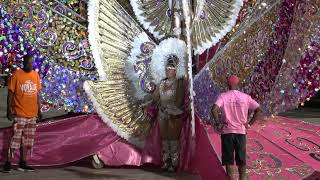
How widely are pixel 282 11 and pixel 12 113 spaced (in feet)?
10.8

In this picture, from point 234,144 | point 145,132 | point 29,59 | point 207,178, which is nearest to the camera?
point 234,144

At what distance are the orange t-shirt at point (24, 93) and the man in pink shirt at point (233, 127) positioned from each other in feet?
7.05

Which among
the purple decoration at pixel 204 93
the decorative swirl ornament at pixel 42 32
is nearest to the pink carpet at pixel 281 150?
the purple decoration at pixel 204 93

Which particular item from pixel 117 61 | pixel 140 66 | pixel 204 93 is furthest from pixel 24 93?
pixel 204 93

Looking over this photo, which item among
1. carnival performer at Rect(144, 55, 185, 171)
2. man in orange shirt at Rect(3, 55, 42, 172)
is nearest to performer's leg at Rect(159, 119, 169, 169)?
carnival performer at Rect(144, 55, 185, 171)

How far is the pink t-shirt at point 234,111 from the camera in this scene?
484 cm

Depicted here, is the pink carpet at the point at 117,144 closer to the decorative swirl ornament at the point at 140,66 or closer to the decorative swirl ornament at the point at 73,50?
the decorative swirl ornament at the point at 140,66

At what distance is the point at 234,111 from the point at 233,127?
0.51 feet

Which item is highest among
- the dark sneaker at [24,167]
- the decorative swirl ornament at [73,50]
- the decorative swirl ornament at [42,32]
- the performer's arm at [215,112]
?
the decorative swirl ornament at [42,32]

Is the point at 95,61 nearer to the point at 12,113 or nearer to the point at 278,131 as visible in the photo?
the point at 12,113

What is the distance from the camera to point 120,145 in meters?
6.08

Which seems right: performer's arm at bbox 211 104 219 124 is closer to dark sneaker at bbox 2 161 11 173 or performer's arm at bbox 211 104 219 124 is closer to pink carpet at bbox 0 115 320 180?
pink carpet at bbox 0 115 320 180

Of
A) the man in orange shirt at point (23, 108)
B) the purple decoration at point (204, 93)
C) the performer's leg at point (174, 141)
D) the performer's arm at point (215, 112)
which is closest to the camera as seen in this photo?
the performer's arm at point (215, 112)

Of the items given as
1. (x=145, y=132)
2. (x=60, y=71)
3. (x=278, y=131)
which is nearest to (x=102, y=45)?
(x=60, y=71)
